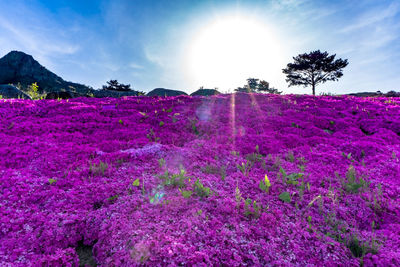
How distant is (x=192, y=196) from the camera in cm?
489

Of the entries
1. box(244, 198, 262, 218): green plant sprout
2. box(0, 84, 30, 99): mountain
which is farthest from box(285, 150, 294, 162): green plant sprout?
box(0, 84, 30, 99): mountain

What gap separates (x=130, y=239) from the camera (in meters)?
3.50

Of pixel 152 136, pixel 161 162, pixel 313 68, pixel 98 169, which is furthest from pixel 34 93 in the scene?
pixel 313 68

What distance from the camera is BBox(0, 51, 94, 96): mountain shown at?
40.3 meters

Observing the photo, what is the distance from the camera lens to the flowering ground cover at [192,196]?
3.43 meters

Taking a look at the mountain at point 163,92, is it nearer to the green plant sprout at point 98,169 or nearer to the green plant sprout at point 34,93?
the green plant sprout at point 34,93

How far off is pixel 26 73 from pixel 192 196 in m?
51.1

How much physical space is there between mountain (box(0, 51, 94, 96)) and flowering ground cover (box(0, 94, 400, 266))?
36613mm

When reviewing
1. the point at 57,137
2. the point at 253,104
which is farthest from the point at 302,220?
the point at 253,104

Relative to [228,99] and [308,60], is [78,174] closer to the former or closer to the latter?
[228,99]

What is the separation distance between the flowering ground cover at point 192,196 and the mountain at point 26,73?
3661 cm

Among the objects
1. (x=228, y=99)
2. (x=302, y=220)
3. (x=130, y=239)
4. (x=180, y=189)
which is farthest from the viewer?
(x=228, y=99)

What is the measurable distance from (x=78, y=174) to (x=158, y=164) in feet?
7.30

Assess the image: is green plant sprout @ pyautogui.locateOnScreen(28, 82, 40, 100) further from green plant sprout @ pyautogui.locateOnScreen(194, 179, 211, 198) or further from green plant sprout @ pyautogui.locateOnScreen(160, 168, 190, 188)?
green plant sprout @ pyautogui.locateOnScreen(194, 179, 211, 198)
